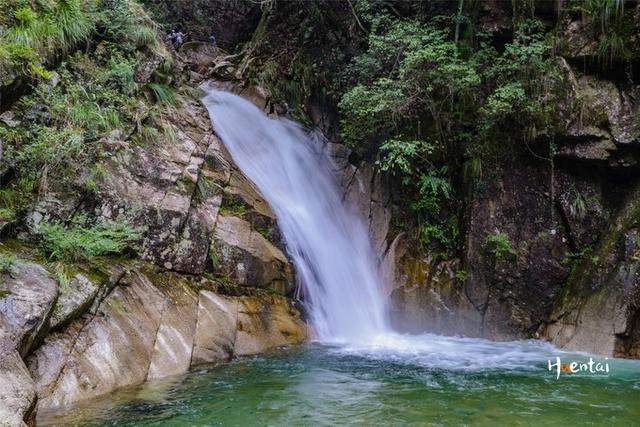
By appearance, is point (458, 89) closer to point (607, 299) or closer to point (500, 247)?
point (500, 247)

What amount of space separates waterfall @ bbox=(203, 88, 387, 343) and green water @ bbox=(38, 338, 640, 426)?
1.74 meters

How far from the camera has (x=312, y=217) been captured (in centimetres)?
955

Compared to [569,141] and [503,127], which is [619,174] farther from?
[503,127]

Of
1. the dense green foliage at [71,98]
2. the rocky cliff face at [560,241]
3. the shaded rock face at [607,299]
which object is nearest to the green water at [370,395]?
the shaded rock face at [607,299]

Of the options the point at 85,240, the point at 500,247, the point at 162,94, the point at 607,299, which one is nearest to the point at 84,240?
the point at 85,240

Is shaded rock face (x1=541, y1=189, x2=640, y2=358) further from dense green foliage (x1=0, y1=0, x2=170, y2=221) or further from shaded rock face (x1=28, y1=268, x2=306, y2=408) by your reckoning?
dense green foliage (x1=0, y1=0, x2=170, y2=221)

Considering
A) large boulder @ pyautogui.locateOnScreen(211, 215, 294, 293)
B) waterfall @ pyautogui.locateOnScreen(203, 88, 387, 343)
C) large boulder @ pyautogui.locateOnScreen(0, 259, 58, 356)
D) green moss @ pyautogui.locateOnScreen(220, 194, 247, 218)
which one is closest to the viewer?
large boulder @ pyautogui.locateOnScreen(0, 259, 58, 356)

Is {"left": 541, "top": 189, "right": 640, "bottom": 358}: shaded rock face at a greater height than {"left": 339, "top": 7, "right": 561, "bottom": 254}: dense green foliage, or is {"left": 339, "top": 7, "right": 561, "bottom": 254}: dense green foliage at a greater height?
{"left": 339, "top": 7, "right": 561, "bottom": 254}: dense green foliage

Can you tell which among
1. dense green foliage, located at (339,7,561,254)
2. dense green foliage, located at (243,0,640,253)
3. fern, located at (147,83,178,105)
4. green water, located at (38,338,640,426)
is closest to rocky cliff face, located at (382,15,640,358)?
dense green foliage, located at (243,0,640,253)

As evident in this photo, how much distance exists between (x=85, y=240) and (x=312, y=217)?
15.6ft

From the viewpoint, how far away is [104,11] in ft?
26.5

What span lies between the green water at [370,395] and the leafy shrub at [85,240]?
5.63 ft

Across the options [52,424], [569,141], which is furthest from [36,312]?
[569,141]

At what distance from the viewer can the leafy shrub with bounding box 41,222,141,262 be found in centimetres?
540
